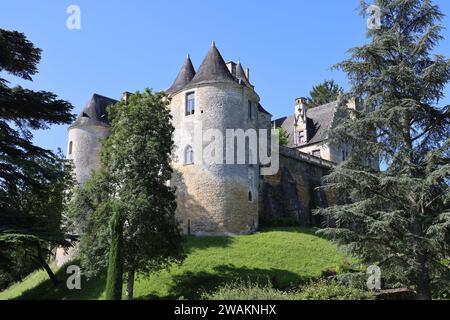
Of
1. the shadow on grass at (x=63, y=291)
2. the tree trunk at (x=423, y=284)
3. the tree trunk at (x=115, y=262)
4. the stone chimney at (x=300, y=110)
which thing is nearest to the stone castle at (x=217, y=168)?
the shadow on grass at (x=63, y=291)

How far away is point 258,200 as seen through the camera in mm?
32562

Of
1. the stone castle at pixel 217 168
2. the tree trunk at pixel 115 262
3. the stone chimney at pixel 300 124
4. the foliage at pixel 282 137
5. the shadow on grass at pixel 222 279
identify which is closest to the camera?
the tree trunk at pixel 115 262

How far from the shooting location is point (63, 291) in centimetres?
2744

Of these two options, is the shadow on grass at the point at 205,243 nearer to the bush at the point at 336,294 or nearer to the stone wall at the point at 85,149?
the bush at the point at 336,294

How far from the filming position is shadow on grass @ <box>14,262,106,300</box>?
24334 mm

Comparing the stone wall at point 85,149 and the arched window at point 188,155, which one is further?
the stone wall at point 85,149

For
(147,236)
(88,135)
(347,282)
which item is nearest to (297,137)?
(88,135)

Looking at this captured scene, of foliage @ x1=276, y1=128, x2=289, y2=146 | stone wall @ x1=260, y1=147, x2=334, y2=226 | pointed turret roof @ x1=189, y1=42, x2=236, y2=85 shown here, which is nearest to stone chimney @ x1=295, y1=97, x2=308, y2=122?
foliage @ x1=276, y1=128, x2=289, y2=146

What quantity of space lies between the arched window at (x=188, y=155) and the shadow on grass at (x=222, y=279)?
28.8ft

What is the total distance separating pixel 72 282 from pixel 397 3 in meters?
21.2

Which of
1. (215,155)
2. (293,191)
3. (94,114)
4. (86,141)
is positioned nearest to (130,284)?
(215,155)

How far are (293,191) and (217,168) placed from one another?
8318mm

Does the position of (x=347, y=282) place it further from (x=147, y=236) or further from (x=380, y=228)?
(x=147, y=236)

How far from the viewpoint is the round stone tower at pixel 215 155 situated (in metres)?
29.5
